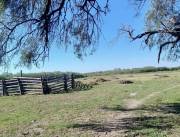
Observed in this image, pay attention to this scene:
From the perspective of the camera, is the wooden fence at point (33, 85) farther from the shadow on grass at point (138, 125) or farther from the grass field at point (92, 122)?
the shadow on grass at point (138, 125)

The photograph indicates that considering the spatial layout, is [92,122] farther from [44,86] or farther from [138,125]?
[44,86]

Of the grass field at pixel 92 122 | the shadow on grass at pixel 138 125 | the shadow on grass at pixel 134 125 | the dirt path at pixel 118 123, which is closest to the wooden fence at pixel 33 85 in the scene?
the grass field at pixel 92 122

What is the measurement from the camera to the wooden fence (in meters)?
38.0

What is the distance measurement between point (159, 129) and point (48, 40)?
5.55m

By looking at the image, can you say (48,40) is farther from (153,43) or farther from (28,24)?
(153,43)

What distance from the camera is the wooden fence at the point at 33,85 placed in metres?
38.0

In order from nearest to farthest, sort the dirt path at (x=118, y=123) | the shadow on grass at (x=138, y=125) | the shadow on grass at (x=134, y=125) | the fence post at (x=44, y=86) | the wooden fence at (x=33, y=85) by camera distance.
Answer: the dirt path at (x=118, y=123) < the shadow on grass at (x=138, y=125) < the shadow on grass at (x=134, y=125) < the fence post at (x=44, y=86) < the wooden fence at (x=33, y=85)

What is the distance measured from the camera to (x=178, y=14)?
24.9m

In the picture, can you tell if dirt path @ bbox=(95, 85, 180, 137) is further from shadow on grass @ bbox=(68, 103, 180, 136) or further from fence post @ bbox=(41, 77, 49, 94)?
fence post @ bbox=(41, 77, 49, 94)

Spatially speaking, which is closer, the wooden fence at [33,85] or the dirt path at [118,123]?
the dirt path at [118,123]

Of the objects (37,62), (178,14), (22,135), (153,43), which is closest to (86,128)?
(22,135)

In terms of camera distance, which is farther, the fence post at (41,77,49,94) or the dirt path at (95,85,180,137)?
the fence post at (41,77,49,94)

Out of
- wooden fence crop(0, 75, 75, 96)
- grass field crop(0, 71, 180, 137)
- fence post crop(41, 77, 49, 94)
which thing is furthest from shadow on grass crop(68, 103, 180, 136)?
wooden fence crop(0, 75, 75, 96)

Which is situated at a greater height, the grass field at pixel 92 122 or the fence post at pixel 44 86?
the fence post at pixel 44 86
